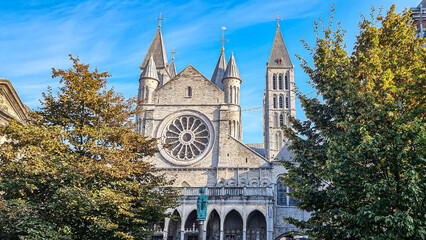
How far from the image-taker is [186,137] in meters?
36.6

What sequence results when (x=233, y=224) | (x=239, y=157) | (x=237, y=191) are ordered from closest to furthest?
(x=237, y=191) → (x=233, y=224) → (x=239, y=157)

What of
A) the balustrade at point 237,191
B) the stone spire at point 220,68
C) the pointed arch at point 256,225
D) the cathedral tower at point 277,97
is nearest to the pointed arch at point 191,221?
the balustrade at point 237,191

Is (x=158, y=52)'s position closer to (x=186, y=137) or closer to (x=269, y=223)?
(x=186, y=137)

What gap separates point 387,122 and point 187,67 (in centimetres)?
2974

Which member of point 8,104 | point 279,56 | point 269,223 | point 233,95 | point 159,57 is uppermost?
point 159,57

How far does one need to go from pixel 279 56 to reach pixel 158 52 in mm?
16171

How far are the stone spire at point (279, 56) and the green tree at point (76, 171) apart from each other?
103 feet

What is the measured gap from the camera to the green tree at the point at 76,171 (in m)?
12.7

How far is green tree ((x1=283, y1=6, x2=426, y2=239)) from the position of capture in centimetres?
948

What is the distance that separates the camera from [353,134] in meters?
10.9

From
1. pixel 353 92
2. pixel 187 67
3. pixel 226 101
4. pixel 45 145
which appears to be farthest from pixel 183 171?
pixel 353 92

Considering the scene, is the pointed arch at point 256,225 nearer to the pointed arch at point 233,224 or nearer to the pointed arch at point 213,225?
the pointed arch at point 233,224

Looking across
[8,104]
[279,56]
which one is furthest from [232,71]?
[8,104]

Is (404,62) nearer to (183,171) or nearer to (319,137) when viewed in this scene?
(319,137)
